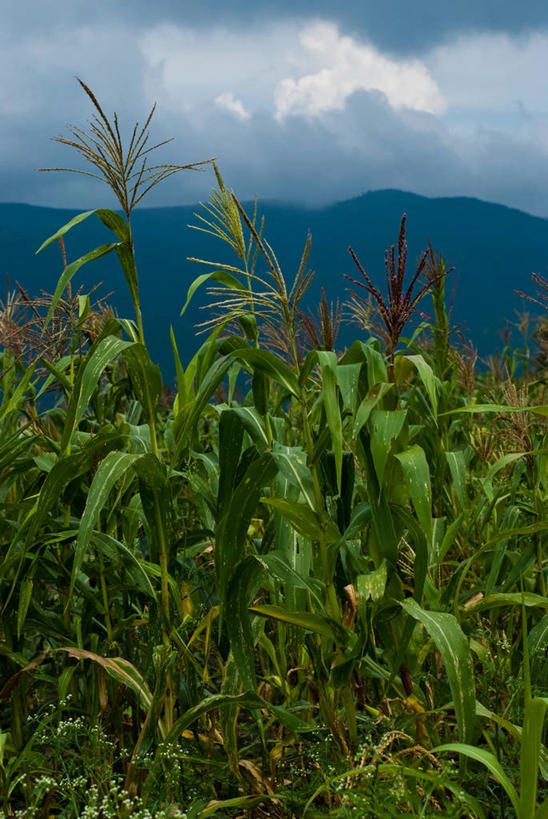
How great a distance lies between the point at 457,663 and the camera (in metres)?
1.38

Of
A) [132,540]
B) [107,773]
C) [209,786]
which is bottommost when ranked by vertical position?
[209,786]

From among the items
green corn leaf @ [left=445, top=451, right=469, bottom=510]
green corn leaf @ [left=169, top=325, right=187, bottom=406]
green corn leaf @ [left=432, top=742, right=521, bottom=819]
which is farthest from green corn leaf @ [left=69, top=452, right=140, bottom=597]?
green corn leaf @ [left=445, top=451, right=469, bottom=510]

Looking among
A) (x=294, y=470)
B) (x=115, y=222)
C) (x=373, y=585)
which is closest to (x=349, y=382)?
(x=294, y=470)

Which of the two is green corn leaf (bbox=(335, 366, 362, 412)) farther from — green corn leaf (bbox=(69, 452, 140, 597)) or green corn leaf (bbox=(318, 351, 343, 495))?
green corn leaf (bbox=(69, 452, 140, 597))

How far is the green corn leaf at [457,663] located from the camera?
134 cm

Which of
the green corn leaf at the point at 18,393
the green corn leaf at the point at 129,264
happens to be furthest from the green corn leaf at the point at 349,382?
the green corn leaf at the point at 18,393

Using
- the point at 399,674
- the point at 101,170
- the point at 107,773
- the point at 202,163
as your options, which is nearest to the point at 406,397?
the point at 399,674

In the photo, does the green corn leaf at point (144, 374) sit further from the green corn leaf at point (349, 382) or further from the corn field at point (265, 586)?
the green corn leaf at point (349, 382)

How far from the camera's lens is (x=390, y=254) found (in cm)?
157

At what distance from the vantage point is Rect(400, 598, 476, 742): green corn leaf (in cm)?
134

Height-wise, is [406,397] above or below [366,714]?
above

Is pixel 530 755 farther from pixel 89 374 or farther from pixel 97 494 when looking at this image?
pixel 89 374

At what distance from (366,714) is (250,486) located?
2.94 feet

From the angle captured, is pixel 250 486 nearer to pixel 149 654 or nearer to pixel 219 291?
pixel 219 291
